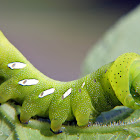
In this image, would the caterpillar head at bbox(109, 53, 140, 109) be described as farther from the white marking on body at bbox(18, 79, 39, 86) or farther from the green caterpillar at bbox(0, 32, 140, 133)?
the white marking on body at bbox(18, 79, 39, 86)

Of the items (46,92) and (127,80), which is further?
(46,92)

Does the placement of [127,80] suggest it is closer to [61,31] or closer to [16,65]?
[16,65]

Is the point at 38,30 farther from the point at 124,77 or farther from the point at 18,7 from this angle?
the point at 124,77

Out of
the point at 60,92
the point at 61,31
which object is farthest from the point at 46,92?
the point at 61,31

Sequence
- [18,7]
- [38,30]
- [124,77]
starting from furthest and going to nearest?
1. [18,7]
2. [38,30]
3. [124,77]

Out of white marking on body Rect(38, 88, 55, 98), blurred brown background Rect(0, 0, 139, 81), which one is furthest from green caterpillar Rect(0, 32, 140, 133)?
blurred brown background Rect(0, 0, 139, 81)

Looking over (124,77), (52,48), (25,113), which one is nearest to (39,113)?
(25,113)

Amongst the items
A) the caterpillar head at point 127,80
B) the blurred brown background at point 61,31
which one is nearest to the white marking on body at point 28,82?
the caterpillar head at point 127,80
